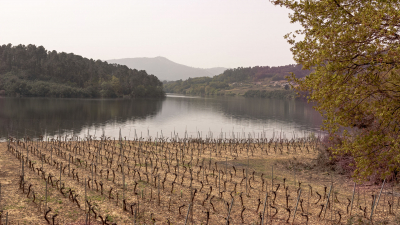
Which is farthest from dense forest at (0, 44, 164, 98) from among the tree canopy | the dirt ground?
the tree canopy

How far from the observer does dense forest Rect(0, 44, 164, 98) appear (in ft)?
328

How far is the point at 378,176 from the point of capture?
15.4m

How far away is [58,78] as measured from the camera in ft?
385

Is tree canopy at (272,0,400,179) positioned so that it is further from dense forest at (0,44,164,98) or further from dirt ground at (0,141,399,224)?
dense forest at (0,44,164,98)

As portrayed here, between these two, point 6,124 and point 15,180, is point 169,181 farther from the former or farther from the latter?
point 6,124

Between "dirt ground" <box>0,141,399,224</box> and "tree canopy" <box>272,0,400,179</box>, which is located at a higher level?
"tree canopy" <box>272,0,400,179</box>

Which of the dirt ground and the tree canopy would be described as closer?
the tree canopy

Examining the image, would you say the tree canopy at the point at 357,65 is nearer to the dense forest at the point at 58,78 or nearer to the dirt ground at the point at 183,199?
the dirt ground at the point at 183,199

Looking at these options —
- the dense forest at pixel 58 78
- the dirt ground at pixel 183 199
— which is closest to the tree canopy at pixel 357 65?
the dirt ground at pixel 183 199

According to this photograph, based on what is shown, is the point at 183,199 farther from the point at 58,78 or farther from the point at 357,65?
the point at 58,78

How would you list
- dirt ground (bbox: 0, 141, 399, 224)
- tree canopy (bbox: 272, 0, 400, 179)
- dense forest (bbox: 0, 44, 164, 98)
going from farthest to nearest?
1. dense forest (bbox: 0, 44, 164, 98)
2. dirt ground (bbox: 0, 141, 399, 224)
3. tree canopy (bbox: 272, 0, 400, 179)

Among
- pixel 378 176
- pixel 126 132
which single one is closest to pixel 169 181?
pixel 378 176

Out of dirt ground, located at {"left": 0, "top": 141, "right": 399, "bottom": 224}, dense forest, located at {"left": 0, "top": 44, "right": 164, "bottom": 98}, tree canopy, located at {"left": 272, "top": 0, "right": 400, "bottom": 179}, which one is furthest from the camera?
dense forest, located at {"left": 0, "top": 44, "right": 164, "bottom": 98}

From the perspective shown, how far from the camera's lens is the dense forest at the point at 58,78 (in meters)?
100
